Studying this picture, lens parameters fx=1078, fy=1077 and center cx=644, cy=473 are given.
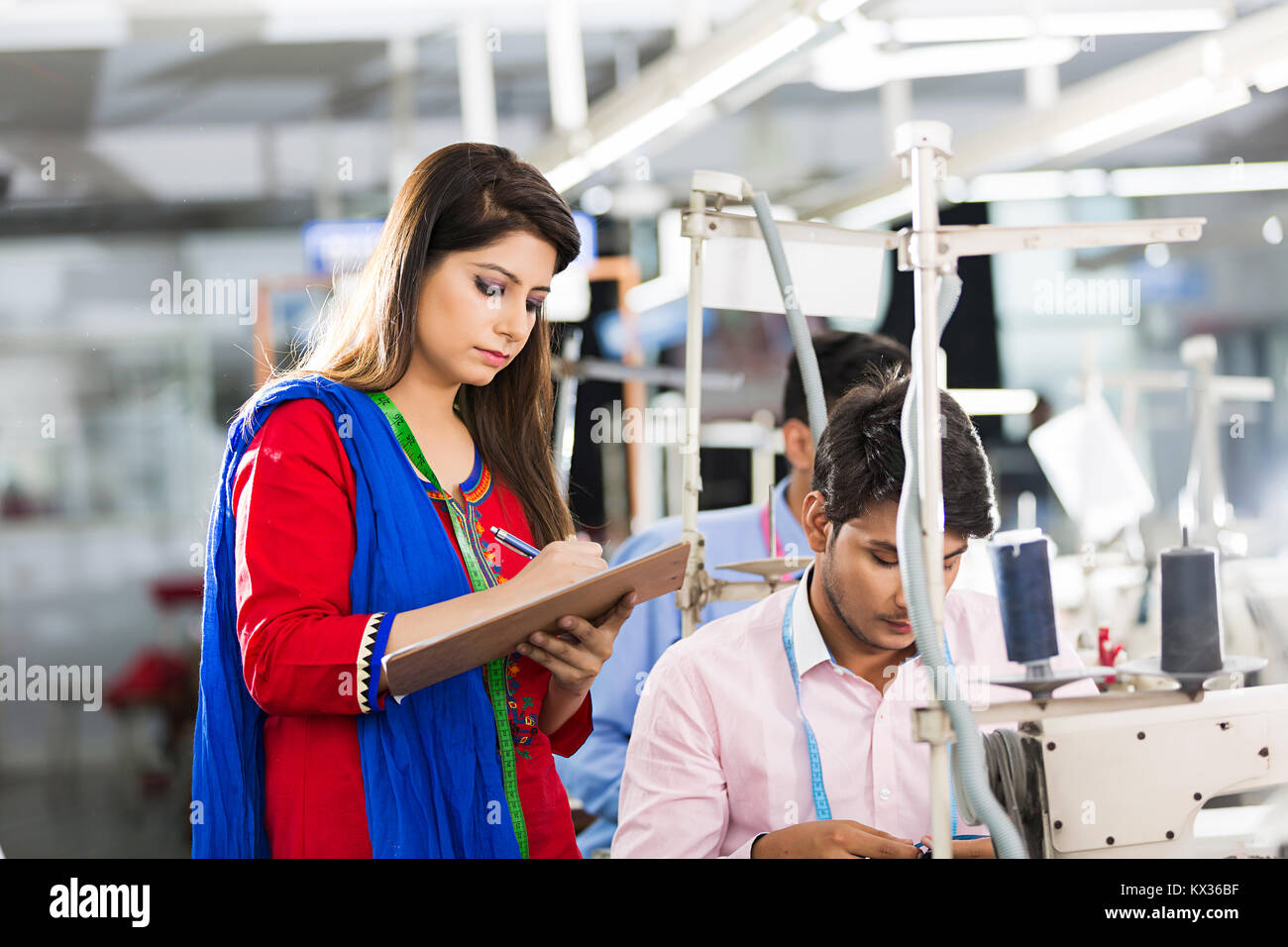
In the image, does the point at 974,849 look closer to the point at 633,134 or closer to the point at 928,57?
the point at 928,57

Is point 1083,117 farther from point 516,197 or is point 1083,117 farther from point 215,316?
point 215,316

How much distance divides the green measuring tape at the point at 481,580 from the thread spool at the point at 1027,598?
62 centimetres

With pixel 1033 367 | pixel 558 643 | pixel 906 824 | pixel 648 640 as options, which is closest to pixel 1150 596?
pixel 1033 367

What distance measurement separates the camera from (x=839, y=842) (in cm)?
123

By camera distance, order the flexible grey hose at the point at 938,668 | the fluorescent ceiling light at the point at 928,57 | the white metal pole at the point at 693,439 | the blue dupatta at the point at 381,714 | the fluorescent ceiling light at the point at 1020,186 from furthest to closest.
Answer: the fluorescent ceiling light at the point at 1020,186
the fluorescent ceiling light at the point at 928,57
the white metal pole at the point at 693,439
the blue dupatta at the point at 381,714
the flexible grey hose at the point at 938,668

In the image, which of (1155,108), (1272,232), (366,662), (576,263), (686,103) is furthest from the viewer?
(1272,232)

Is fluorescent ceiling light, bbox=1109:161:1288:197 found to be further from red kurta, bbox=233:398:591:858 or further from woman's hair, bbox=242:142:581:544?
red kurta, bbox=233:398:591:858

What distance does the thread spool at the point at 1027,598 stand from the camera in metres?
1.08

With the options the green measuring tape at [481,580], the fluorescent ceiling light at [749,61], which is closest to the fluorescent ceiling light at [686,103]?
the fluorescent ceiling light at [749,61]

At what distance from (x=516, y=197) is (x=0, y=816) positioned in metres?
4.13

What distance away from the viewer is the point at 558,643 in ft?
4.22

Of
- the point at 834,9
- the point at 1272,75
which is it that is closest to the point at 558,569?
the point at 834,9

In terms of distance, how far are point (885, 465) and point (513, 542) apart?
0.49m

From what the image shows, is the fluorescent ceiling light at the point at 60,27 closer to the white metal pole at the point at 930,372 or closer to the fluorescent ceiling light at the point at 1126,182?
the fluorescent ceiling light at the point at 1126,182
